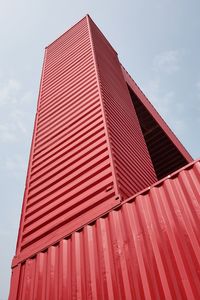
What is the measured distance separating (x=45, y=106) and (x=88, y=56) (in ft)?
6.49

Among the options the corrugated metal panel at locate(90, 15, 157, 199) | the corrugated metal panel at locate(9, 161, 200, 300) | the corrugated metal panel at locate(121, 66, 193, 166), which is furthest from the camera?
the corrugated metal panel at locate(121, 66, 193, 166)

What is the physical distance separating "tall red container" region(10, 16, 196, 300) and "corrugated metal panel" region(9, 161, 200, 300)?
16 mm

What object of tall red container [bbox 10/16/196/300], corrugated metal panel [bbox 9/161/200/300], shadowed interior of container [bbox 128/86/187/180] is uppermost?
shadowed interior of container [bbox 128/86/187/180]

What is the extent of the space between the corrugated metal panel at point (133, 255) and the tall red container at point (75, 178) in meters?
0.02

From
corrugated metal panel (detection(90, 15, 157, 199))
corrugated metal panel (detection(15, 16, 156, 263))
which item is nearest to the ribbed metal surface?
corrugated metal panel (detection(15, 16, 156, 263))

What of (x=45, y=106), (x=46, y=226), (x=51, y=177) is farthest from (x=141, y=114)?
(x=46, y=226)

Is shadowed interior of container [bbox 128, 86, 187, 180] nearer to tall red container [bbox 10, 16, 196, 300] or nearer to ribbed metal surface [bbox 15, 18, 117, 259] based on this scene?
tall red container [bbox 10, 16, 196, 300]

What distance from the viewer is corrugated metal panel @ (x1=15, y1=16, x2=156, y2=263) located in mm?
4391

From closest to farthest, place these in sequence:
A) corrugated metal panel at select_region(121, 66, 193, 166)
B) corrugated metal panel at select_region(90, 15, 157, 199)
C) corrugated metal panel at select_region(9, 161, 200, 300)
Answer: corrugated metal panel at select_region(9, 161, 200, 300)
corrugated metal panel at select_region(90, 15, 157, 199)
corrugated metal panel at select_region(121, 66, 193, 166)

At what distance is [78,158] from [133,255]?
245 cm

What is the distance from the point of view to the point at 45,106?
7.95 meters

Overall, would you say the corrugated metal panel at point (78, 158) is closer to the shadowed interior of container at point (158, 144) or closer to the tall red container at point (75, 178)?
the tall red container at point (75, 178)

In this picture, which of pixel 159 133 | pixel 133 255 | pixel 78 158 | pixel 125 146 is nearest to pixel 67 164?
pixel 78 158

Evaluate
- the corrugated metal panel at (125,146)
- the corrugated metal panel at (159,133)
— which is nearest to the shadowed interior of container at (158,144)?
the corrugated metal panel at (159,133)
